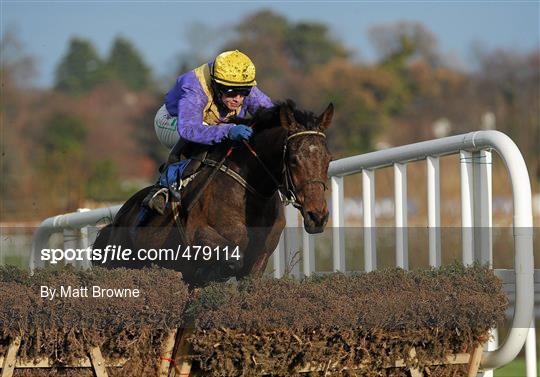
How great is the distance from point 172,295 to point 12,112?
3982 centimetres

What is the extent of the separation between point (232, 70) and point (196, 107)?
276 mm

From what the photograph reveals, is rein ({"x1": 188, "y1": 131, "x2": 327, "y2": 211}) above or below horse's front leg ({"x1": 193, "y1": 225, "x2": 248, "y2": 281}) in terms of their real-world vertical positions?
above

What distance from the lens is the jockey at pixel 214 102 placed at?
5.71 metres

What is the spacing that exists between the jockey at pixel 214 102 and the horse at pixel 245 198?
0.11m

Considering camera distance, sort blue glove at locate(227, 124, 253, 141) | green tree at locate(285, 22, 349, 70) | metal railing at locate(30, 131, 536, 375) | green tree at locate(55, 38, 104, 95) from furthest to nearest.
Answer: green tree at locate(285, 22, 349, 70), green tree at locate(55, 38, 104, 95), blue glove at locate(227, 124, 253, 141), metal railing at locate(30, 131, 536, 375)

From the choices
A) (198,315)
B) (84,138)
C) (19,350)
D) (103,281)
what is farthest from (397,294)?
(84,138)

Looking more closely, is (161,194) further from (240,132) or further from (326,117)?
(326,117)

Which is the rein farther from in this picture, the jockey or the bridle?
the jockey

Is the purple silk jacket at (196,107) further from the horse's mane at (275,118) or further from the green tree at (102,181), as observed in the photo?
the green tree at (102,181)

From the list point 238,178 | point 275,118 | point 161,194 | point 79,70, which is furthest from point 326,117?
point 79,70

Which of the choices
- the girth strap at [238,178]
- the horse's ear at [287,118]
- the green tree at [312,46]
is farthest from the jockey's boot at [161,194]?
the green tree at [312,46]

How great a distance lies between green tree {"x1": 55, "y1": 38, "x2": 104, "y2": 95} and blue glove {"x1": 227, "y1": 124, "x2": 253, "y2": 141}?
175 feet

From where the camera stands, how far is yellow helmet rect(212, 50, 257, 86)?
5.77 metres

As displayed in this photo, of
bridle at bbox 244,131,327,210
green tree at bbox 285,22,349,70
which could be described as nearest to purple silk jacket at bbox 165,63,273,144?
bridle at bbox 244,131,327,210
